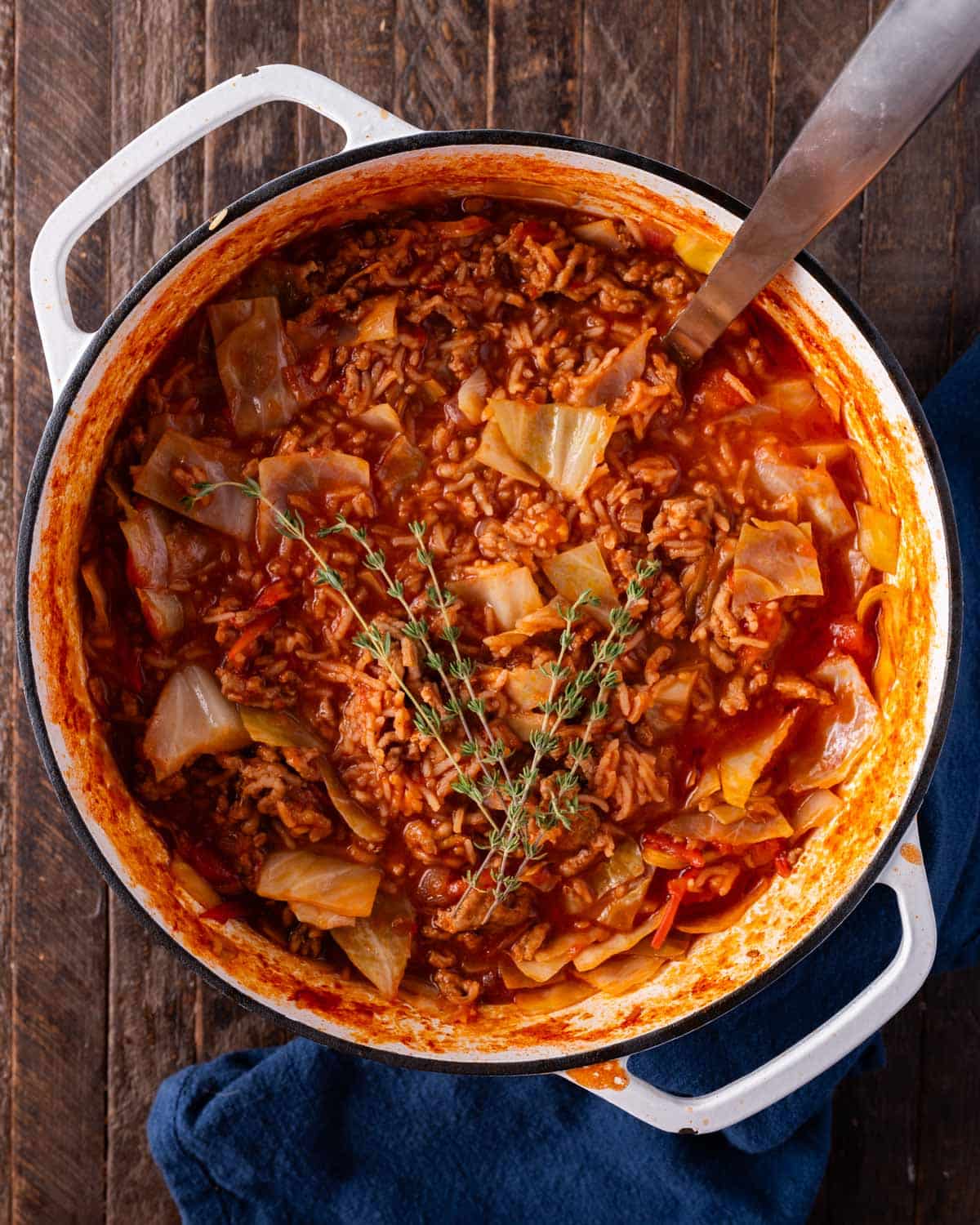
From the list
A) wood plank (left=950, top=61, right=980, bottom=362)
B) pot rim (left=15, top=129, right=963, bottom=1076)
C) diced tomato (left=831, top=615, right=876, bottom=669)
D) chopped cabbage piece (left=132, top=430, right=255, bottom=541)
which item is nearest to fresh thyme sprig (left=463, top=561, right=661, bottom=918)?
pot rim (left=15, top=129, right=963, bottom=1076)

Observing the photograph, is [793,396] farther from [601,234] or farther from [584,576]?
[584,576]

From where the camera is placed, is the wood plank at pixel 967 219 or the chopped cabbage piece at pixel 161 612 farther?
the wood plank at pixel 967 219

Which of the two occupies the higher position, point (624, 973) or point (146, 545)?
point (146, 545)

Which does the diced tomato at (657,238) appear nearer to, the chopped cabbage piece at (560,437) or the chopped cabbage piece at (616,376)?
the chopped cabbage piece at (616,376)

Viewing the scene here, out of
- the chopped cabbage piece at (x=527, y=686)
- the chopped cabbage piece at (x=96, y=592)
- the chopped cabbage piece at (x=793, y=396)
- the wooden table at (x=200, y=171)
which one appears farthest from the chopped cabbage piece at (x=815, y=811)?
the chopped cabbage piece at (x=96, y=592)

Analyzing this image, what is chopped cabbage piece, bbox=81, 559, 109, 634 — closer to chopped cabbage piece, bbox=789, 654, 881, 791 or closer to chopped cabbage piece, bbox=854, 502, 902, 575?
chopped cabbage piece, bbox=789, 654, 881, 791

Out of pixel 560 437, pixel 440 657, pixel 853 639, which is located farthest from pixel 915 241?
pixel 440 657

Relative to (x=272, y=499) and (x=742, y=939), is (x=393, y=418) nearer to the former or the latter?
(x=272, y=499)
